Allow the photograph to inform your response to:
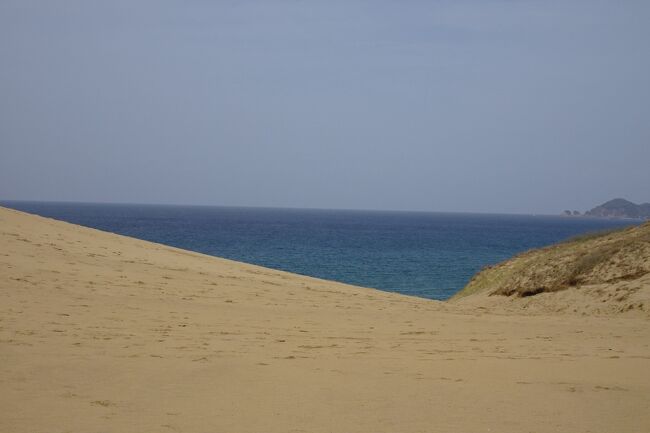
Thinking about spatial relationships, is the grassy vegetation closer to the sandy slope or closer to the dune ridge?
the dune ridge

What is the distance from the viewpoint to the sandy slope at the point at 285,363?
6.44 m

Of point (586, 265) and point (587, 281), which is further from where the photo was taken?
point (586, 265)

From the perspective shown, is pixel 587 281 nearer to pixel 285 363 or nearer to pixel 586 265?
pixel 586 265

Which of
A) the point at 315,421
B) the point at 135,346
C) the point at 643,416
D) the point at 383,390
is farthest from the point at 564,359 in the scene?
the point at 135,346

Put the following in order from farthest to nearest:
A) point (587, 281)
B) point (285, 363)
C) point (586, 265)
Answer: point (586, 265)
point (587, 281)
point (285, 363)

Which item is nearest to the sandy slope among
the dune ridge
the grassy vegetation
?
the dune ridge

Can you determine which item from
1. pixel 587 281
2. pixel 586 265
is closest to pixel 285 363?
pixel 587 281

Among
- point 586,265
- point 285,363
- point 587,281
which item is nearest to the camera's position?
point 285,363

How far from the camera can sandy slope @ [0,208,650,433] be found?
254 inches

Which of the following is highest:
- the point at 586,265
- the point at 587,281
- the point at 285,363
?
the point at 586,265

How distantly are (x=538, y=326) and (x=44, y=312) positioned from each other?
8.89 meters

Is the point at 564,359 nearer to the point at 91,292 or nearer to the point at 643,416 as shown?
the point at 643,416

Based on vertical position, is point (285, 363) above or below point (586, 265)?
below

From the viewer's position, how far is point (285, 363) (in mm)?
8539
